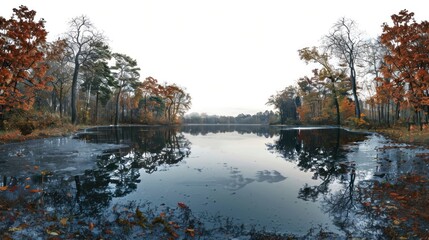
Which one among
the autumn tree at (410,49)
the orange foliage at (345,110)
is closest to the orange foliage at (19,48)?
the autumn tree at (410,49)

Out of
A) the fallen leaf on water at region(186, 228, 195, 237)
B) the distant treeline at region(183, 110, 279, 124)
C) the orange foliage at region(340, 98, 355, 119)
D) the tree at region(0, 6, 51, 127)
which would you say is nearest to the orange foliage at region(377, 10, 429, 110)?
the fallen leaf on water at region(186, 228, 195, 237)

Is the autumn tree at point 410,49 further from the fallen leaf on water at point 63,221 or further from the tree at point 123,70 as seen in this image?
the tree at point 123,70

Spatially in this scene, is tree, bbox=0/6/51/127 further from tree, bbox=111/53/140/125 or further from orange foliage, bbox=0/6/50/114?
tree, bbox=111/53/140/125

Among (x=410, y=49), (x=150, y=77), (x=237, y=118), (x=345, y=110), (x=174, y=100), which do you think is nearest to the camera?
(x=410, y=49)

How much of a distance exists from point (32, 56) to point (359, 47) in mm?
35201

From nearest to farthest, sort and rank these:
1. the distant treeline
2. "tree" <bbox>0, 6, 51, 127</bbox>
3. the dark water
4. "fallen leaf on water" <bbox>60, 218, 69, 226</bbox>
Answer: "fallen leaf on water" <bbox>60, 218, 69, 226</bbox>, the dark water, "tree" <bbox>0, 6, 51, 127</bbox>, the distant treeline

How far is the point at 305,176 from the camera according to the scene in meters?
Answer: 7.89

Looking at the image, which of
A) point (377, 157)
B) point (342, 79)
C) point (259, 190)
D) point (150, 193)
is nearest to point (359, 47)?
point (342, 79)

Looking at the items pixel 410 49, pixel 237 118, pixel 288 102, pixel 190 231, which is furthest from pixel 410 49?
pixel 237 118

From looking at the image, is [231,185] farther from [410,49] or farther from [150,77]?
[150,77]

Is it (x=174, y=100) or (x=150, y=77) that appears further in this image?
(x=174, y=100)

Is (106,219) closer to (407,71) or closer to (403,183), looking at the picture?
(403,183)

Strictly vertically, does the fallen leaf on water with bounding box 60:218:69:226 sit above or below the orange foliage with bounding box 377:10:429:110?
below

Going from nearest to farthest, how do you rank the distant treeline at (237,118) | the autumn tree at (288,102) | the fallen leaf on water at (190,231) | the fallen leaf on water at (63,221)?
the fallen leaf on water at (190,231)
the fallen leaf on water at (63,221)
the autumn tree at (288,102)
the distant treeline at (237,118)
